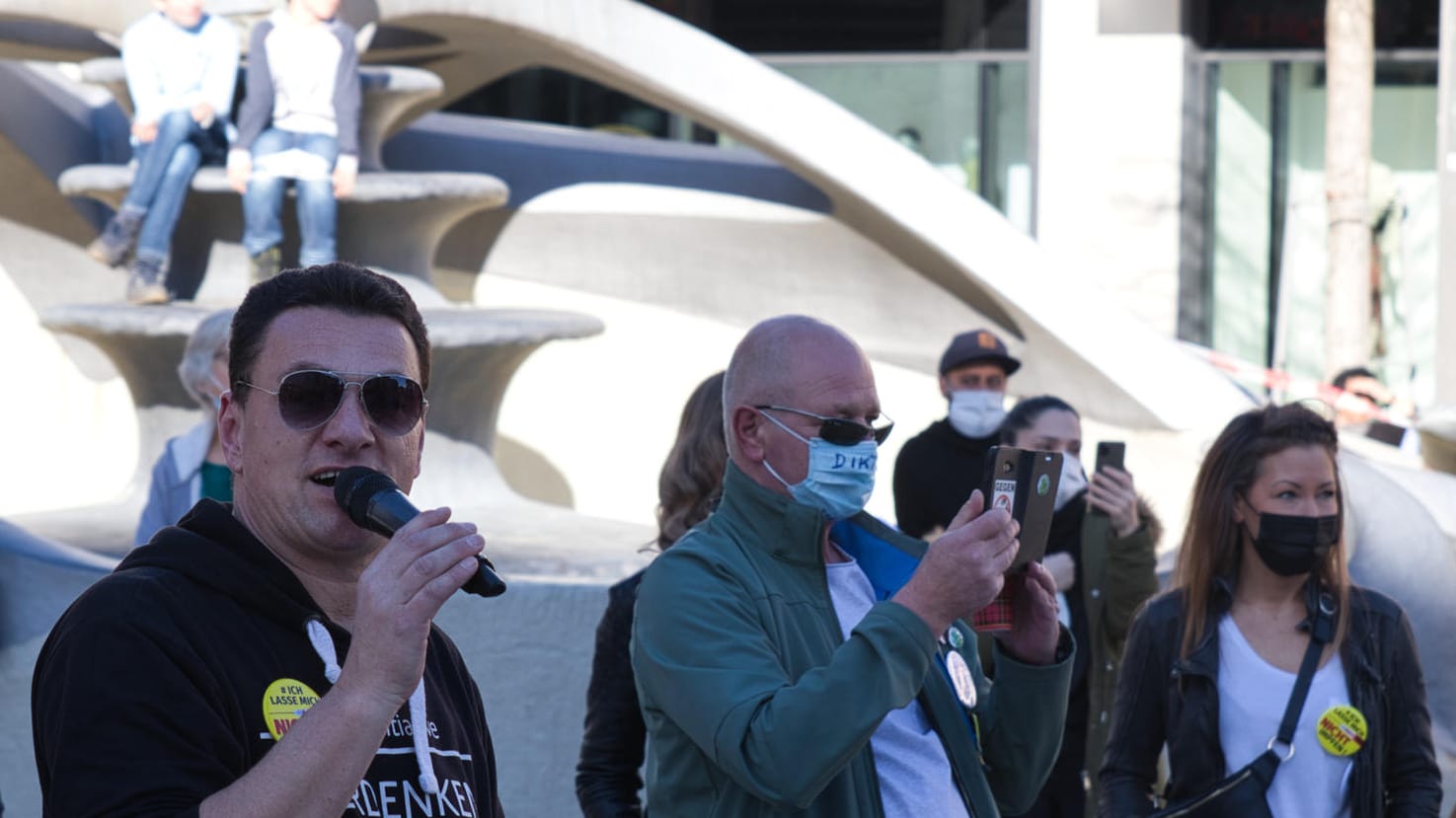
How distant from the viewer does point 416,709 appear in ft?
6.89

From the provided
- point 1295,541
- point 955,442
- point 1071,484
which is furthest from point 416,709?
point 955,442

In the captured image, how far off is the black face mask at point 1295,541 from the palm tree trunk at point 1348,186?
11.7 metres

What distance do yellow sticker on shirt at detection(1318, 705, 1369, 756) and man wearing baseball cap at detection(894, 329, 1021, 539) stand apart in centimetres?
204

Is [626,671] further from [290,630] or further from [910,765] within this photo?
[290,630]

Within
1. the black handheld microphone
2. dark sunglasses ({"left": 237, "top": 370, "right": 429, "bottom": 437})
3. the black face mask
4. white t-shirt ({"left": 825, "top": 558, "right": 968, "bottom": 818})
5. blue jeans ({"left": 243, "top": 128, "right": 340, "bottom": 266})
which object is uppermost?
blue jeans ({"left": 243, "top": 128, "right": 340, "bottom": 266})

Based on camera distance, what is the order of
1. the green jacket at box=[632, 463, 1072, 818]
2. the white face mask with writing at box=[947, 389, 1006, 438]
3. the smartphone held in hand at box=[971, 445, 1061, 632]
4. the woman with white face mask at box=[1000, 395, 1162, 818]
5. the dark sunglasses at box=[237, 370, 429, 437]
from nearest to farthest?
the dark sunglasses at box=[237, 370, 429, 437] → the green jacket at box=[632, 463, 1072, 818] → the smartphone held in hand at box=[971, 445, 1061, 632] → the woman with white face mask at box=[1000, 395, 1162, 818] → the white face mask with writing at box=[947, 389, 1006, 438]

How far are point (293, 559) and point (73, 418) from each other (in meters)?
9.81

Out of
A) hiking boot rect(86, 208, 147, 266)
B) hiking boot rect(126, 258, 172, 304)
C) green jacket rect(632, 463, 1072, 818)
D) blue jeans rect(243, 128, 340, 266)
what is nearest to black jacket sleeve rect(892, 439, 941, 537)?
green jacket rect(632, 463, 1072, 818)

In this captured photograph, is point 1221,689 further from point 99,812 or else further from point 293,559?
point 99,812

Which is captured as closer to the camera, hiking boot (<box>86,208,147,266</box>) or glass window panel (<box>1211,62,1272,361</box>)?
hiking boot (<box>86,208,147,266</box>)

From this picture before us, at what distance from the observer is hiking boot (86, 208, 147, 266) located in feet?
27.8

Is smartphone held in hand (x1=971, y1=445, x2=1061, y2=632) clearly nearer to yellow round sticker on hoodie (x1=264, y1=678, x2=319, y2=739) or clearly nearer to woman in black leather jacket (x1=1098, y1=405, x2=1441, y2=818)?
woman in black leather jacket (x1=1098, y1=405, x2=1441, y2=818)

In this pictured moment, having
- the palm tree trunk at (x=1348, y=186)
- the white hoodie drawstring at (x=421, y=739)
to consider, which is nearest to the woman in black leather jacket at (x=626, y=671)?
the white hoodie drawstring at (x=421, y=739)

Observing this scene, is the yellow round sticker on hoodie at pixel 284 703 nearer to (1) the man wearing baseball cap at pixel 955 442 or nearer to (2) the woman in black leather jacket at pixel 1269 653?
(2) the woman in black leather jacket at pixel 1269 653
